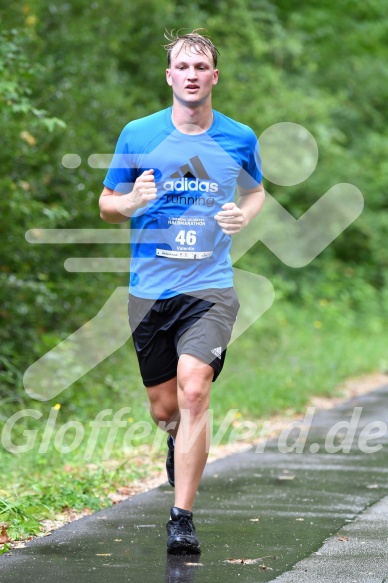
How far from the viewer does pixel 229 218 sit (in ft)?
15.9

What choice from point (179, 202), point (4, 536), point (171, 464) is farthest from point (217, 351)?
point (4, 536)

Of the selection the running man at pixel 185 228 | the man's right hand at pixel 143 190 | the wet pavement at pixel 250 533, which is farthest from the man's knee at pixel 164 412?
the man's right hand at pixel 143 190

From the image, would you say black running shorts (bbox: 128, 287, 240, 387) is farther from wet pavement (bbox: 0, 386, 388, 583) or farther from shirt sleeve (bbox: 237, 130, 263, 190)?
wet pavement (bbox: 0, 386, 388, 583)

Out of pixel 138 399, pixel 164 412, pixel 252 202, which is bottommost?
pixel 138 399

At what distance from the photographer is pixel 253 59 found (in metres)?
19.0

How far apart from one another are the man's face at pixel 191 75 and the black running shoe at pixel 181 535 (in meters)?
1.86

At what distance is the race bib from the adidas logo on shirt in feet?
0.45

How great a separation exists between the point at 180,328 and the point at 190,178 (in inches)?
27.3

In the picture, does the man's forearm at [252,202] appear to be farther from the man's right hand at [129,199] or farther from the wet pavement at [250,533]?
the wet pavement at [250,533]

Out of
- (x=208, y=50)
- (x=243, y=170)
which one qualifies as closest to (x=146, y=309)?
(x=243, y=170)

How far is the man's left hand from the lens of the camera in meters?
4.85

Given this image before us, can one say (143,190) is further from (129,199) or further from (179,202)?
(179,202)

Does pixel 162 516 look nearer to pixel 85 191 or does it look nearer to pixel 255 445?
pixel 255 445

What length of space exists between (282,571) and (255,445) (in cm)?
396
